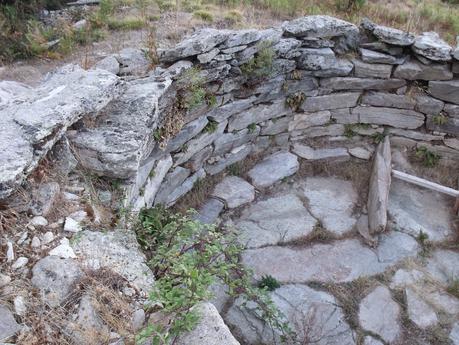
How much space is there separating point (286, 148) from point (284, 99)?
73cm

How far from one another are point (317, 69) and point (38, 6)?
3.82 m

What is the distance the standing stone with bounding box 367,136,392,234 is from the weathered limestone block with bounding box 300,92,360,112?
75 centimetres

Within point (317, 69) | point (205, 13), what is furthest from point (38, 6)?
point (317, 69)

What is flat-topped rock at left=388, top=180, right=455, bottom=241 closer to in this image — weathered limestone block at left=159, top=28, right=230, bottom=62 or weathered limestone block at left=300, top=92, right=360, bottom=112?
weathered limestone block at left=300, top=92, right=360, bottom=112

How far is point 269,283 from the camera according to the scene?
4.51m

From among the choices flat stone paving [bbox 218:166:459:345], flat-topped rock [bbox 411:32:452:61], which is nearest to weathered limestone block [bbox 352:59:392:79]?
flat-topped rock [bbox 411:32:452:61]

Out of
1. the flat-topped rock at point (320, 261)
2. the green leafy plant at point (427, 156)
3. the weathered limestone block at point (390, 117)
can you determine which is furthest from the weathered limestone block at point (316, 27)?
the flat-topped rock at point (320, 261)

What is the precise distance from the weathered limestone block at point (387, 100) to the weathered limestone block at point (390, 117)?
6cm

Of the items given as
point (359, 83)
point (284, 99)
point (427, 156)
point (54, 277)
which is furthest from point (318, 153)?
point (54, 277)

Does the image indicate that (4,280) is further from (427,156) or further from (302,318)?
(427,156)

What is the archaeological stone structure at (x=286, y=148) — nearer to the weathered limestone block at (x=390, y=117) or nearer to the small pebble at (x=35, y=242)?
the weathered limestone block at (x=390, y=117)

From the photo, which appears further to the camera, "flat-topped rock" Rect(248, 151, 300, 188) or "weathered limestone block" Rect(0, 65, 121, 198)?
"flat-topped rock" Rect(248, 151, 300, 188)

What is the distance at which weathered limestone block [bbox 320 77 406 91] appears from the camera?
19.2 feet

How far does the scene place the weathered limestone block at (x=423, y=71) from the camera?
5676 mm
